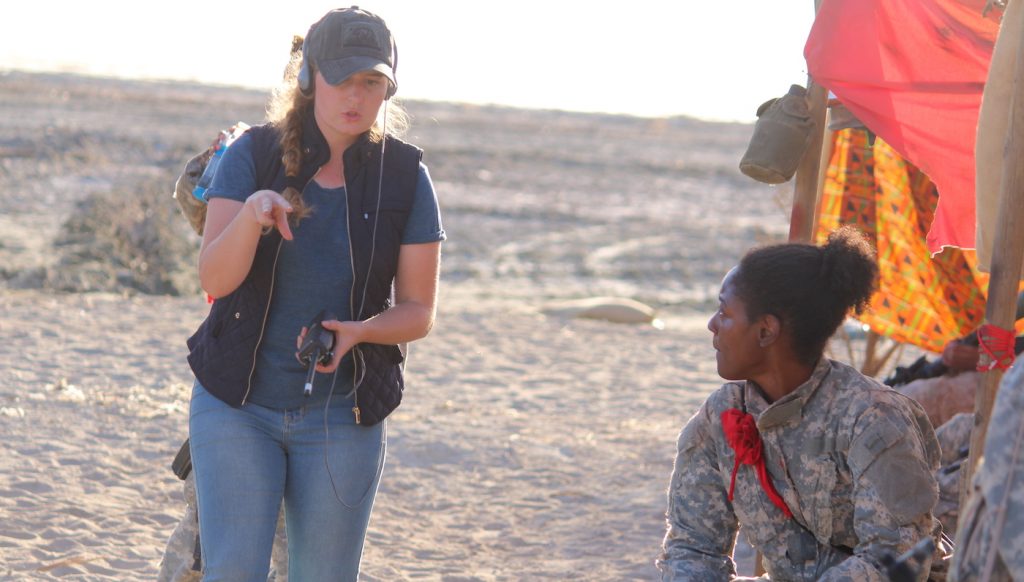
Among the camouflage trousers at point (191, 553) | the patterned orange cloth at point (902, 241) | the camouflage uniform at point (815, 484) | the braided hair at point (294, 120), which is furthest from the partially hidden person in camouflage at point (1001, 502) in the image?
the patterned orange cloth at point (902, 241)

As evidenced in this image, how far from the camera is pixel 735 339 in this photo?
3039 mm

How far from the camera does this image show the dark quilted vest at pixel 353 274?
3.10 metres

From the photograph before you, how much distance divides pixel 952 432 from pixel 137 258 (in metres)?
10.4

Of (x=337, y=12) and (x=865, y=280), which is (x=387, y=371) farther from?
(x=865, y=280)

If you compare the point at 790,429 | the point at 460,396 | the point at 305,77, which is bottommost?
the point at 460,396

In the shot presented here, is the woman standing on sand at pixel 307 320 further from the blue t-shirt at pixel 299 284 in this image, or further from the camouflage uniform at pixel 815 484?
the camouflage uniform at pixel 815 484

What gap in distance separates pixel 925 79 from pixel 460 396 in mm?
5292

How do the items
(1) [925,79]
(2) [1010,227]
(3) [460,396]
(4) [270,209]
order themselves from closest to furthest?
(4) [270,209] → (2) [1010,227] → (1) [925,79] → (3) [460,396]

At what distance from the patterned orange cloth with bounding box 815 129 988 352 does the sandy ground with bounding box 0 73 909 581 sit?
156 centimetres

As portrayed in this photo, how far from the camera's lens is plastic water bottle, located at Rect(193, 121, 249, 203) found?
352 cm

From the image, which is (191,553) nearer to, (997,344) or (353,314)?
(353,314)

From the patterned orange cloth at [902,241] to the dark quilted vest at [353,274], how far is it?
311cm

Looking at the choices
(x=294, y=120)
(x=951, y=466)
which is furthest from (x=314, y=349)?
(x=951, y=466)

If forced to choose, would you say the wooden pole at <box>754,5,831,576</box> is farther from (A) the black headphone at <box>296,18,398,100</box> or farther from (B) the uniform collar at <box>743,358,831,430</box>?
(A) the black headphone at <box>296,18,398,100</box>
